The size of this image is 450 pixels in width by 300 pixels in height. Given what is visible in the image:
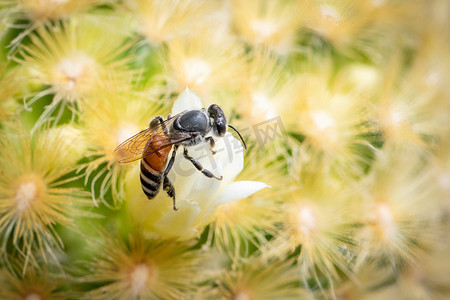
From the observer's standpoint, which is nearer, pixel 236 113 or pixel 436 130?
pixel 236 113

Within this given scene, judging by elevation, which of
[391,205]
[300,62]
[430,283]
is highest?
[300,62]

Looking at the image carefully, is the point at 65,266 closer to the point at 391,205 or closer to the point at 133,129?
the point at 133,129

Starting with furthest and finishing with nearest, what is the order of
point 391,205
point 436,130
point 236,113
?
point 436,130
point 391,205
point 236,113

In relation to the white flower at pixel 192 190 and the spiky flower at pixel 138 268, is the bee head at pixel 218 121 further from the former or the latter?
the spiky flower at pixel 138 268

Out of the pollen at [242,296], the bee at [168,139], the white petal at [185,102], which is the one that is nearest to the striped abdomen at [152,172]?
the bee at [168,139]

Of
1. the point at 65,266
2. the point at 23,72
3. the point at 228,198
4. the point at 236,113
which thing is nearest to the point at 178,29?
the point at 236,113

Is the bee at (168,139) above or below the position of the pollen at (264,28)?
below

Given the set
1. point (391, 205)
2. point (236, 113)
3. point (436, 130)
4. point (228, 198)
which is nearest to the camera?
point (228, 198)
